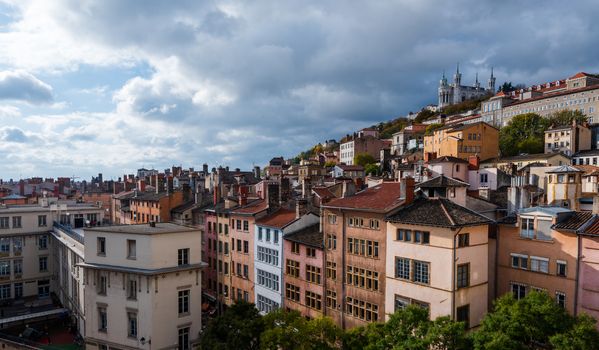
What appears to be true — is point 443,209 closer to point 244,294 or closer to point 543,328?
point 543,328

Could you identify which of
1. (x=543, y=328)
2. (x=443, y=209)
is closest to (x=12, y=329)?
(x=443, y=209)

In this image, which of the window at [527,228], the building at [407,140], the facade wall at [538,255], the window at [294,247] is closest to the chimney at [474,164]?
the facade wall at [538,255]

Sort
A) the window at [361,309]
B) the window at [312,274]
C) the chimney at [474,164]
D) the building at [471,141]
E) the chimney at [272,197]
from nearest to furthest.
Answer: the window at [361,309]
the window at [312,274]
the chimney at [272,197]
the chimney at [474,164]
the building at [471,141]

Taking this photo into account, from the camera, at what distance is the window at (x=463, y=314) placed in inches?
1235

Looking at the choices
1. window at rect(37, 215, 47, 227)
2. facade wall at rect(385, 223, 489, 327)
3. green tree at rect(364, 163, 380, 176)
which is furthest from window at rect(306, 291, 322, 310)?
green tree at rect(364, 163, 380, 176)

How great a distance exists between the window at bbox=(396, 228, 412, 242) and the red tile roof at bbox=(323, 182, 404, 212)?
1.99 m

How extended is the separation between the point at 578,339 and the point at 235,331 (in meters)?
21.0

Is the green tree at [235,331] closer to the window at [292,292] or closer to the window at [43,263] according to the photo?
the window at [292,292]

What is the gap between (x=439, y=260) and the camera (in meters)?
31.5

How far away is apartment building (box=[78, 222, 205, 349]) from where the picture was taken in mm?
37062

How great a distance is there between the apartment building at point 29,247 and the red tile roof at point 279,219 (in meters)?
30.8

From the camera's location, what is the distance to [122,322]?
1500 inches

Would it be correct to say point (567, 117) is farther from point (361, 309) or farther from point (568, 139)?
point (361, 309)

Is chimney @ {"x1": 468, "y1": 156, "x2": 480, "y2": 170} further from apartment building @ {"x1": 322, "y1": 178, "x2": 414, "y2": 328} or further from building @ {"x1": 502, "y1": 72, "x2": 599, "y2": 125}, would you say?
building @ {"x1": 502, "y1": 72, "x2": 599, "y2": 125}
